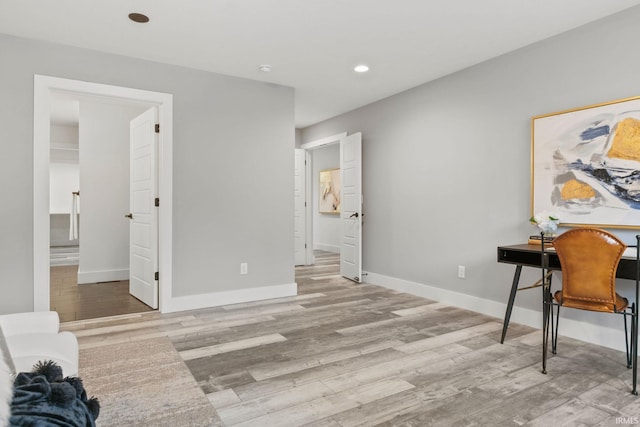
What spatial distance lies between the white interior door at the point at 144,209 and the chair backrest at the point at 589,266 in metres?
3.57

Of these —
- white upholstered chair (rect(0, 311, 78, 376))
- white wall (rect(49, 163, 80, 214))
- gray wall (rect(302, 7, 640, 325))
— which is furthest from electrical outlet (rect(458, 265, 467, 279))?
white wall (rect(49, 163, 80, 214))

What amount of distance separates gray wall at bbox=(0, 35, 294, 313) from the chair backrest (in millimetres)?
2901

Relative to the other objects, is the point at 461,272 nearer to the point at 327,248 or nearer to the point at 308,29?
the point at 308,29

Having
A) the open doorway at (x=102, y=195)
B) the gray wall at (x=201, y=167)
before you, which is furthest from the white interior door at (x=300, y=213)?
the open doorway at (x=102, y=195)

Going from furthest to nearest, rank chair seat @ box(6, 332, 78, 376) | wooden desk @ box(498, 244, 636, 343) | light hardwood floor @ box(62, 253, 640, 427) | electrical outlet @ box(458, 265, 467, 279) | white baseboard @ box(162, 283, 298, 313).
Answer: electrical outlet @ box(458, 265, 467, 279) < white baseboard @ box(162, 283, 298, 313) < wooden desk @ box(498, 244, 636, 343) < light hardwood floor @ box(62, 253, 640, 427) < chair seat @ box(6, 332, 78, 376)

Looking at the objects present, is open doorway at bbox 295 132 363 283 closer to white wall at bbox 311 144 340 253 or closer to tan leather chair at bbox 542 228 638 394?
white wall at bbox 311 144 340 253

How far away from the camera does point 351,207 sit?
5.48 meters

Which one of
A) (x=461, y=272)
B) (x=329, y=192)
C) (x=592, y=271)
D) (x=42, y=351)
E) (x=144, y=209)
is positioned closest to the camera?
(x=42, y=351)

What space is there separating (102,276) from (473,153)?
17.0 ft

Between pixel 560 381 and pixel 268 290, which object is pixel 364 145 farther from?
pixel 560 381

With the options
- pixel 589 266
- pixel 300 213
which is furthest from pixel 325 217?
pixel 589 266

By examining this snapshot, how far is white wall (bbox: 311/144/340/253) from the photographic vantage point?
28.5 ft

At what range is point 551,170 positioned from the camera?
3264 mm

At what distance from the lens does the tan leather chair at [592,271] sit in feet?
7.52
